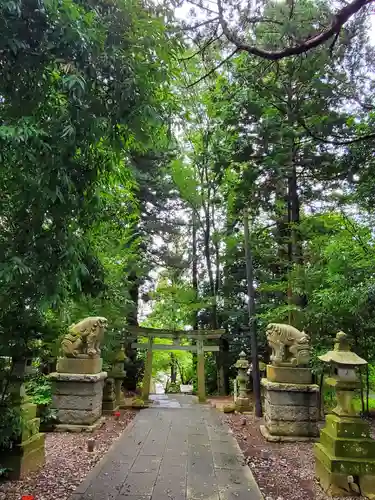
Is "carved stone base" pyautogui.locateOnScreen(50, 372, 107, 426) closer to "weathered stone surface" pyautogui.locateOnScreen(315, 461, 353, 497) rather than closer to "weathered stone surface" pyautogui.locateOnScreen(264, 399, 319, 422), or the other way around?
"weathered stone surface" pyautogui.locateOnScreen(264, 399, 319, 422)

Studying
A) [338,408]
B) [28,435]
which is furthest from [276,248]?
[28,435]

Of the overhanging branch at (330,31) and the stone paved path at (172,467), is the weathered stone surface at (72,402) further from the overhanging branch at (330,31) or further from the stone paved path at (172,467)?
the overhanging branch at (330,31)

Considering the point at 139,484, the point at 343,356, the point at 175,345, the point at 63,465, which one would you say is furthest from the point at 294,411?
the point at 175,345

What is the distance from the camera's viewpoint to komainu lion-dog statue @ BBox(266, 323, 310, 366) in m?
5.63

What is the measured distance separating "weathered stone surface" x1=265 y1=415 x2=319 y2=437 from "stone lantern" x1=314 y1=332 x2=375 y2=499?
1692mm

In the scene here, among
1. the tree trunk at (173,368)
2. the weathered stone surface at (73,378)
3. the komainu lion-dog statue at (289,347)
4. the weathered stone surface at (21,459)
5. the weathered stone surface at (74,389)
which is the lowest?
the tree trunk at (173,368)

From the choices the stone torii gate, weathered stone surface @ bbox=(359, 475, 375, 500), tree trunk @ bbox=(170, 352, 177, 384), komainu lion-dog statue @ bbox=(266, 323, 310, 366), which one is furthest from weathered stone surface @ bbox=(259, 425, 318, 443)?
tree trunk @ bbox=(170, 352, 177, 384)

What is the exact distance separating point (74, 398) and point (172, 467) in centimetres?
233

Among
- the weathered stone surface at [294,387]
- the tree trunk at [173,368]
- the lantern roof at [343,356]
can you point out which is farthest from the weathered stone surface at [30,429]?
the tree trunk at [173,368]

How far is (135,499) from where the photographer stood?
3.11m

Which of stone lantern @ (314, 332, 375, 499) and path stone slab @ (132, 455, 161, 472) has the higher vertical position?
stone lantern @ (314, 332, 375, 499)

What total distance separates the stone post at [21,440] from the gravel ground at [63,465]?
0.10m

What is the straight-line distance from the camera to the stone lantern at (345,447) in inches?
134

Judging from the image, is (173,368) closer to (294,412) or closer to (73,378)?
(73,378)
